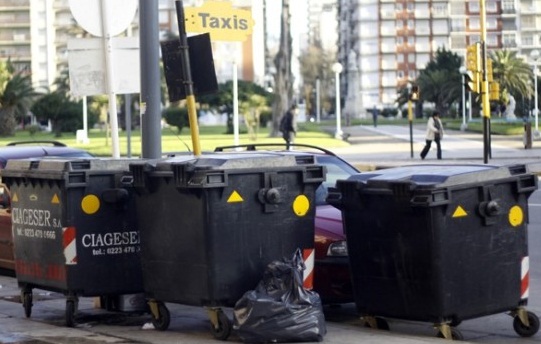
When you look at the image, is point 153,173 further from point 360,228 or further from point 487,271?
point 487,271

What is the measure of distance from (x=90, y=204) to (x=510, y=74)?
7601 cm

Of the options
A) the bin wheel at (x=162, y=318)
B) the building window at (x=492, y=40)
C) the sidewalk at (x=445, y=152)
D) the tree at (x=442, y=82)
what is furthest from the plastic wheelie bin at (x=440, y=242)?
the building window at (x=492, y=40)

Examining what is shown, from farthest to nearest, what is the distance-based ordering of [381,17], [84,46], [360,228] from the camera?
1. [381,17]
2. [84,46]
3. [360,228]

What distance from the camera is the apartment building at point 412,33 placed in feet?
Answer: 409

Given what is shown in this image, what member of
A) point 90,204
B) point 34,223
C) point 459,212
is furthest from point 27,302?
point 459,212

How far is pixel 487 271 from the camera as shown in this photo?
30.1 feet

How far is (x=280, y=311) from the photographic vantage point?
28.9 feet

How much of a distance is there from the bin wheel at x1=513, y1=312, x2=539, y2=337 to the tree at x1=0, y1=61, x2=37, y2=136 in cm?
6368

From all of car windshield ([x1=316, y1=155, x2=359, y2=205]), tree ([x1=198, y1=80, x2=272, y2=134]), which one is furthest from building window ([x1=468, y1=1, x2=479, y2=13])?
car windshield ([x1=316, y1=155, x2=359, y2=205])

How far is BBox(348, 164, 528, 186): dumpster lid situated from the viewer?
8938 millimetres

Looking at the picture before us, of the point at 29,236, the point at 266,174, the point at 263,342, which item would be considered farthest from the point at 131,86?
the point at 263,342

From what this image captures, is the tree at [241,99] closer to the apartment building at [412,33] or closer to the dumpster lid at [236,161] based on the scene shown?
the dumpster lid at [236,161]

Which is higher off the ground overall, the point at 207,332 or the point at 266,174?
the point at 266,174

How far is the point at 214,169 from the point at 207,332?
158 centimetres
